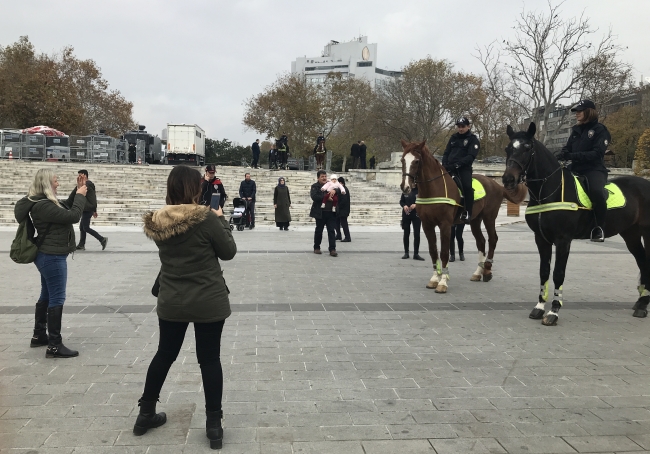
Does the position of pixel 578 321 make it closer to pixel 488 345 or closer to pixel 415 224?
pixel 488 345

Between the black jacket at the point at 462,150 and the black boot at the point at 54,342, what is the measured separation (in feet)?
21.5

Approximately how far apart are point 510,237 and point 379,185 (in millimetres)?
16099

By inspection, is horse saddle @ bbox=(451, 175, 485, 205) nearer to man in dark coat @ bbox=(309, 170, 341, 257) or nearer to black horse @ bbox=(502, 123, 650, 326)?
black horse @ bbox=(502, 123, 650, 326)

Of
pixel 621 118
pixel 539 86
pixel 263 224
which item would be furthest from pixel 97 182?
pixel 621 118

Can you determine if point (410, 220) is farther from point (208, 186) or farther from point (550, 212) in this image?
point (550, 212)

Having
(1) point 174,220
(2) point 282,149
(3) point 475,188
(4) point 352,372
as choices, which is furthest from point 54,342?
(2) point 282,149

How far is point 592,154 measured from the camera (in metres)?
7.14

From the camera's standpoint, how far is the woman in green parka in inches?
141

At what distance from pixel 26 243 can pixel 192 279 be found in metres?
2.59

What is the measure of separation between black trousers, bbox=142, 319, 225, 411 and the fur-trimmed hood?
23.3 inches

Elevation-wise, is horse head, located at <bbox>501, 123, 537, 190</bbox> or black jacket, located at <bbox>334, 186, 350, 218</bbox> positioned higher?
horse head, located at <bbox>501, 123, 537, 190</bbox>

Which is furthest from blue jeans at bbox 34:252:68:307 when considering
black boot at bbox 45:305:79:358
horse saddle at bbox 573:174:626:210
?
horse saddle at bbox 573:174:626:210

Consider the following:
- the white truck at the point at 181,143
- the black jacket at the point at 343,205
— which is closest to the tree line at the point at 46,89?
the white truck at the point at 181,143

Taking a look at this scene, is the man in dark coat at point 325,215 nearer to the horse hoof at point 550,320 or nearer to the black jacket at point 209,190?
the black jacket at point 209,190
